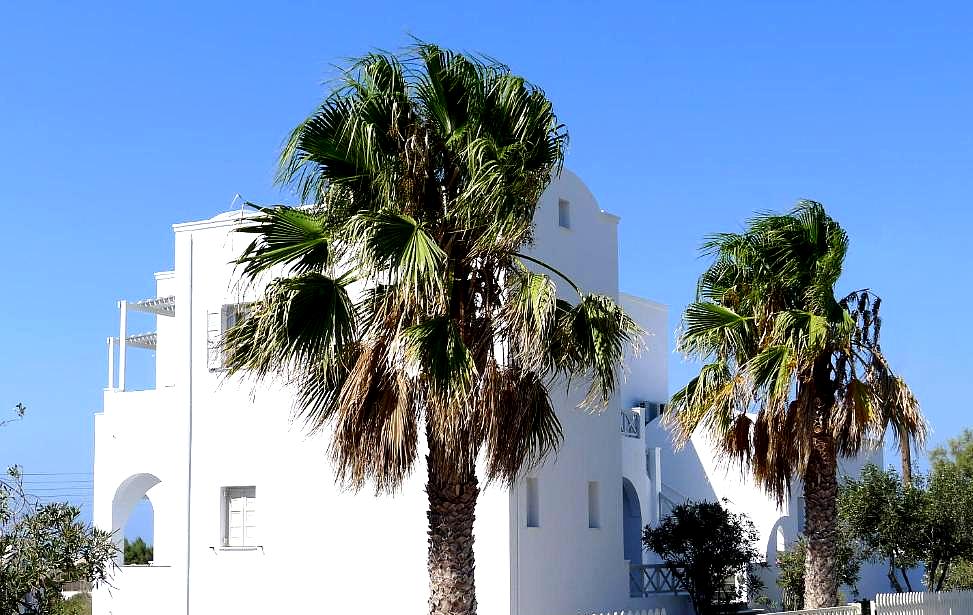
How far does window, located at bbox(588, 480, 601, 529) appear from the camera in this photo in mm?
22328

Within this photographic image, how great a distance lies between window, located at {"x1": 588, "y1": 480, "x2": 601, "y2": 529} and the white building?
23 millimetres

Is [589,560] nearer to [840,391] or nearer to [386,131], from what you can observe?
[840,391]

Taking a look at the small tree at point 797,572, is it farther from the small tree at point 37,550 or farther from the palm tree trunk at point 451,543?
the small tree at point 37,550

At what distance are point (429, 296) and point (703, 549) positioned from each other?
490 inches

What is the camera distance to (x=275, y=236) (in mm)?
14258

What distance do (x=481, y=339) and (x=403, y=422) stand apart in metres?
1.47

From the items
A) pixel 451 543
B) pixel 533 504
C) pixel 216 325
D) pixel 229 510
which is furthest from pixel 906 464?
pixel 216 325

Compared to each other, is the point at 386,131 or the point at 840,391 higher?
the point at 386,131

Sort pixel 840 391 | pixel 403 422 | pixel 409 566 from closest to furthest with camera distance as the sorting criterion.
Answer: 1. pixel 403 422
2. pixel 840 391
3. pixel 409 566

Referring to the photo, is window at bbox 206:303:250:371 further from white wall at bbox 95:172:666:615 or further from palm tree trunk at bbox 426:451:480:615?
palm tree trunk at bbox 426:451:480:615

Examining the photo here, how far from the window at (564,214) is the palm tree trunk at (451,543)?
31.7ft

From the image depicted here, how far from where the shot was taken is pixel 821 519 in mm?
18281

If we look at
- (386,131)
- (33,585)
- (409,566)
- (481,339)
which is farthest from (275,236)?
(409,566)

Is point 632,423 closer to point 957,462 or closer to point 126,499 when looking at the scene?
point 126,499
